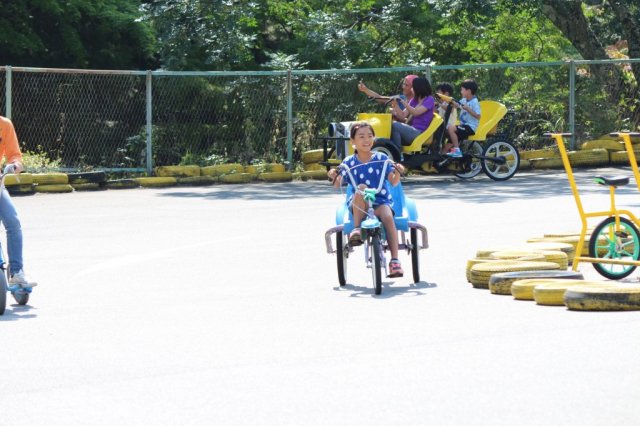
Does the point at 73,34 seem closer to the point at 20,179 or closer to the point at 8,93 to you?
the point at 8,93

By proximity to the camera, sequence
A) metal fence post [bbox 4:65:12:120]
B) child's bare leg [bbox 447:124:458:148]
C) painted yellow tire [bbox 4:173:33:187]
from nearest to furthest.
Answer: painted yellow tire [bbox 4:173:33:187] < metal fence post [bbox 4:65:12:120] < child's bare leg [bbox 447:124:458:148]

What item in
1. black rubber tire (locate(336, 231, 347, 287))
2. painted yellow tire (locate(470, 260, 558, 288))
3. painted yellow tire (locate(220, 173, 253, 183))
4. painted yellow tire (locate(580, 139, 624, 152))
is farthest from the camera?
painted yellow tire (locate(580, 139, 624, 152))

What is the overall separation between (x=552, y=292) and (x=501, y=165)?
12413mm

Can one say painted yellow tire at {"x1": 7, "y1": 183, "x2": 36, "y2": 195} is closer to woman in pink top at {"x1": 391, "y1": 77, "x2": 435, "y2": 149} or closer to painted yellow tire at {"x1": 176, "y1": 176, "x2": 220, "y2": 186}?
painted yellow tire at {"x1": 176, "y1": 176, "x2": 220, "y2": 186}

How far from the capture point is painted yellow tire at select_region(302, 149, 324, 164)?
23469 millimetres

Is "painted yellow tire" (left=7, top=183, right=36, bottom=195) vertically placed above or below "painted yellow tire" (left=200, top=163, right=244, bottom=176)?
below

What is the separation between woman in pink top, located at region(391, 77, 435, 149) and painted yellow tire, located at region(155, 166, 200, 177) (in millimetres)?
3488

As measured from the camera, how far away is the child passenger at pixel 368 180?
1108cm

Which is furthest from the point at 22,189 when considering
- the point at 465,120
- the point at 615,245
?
the point at 615,245

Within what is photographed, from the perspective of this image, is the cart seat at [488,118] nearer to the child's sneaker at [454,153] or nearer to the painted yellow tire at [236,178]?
the child's sneaker at [454,153]

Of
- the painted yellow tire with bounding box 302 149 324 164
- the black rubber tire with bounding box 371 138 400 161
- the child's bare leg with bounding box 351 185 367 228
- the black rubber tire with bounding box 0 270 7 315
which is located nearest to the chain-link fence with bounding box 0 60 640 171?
the painted yellow tire with bounding box 302 149 324 164

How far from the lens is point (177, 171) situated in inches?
891

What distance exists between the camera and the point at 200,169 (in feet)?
74.6

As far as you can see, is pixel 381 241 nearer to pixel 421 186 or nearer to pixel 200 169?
pixel 421 186
